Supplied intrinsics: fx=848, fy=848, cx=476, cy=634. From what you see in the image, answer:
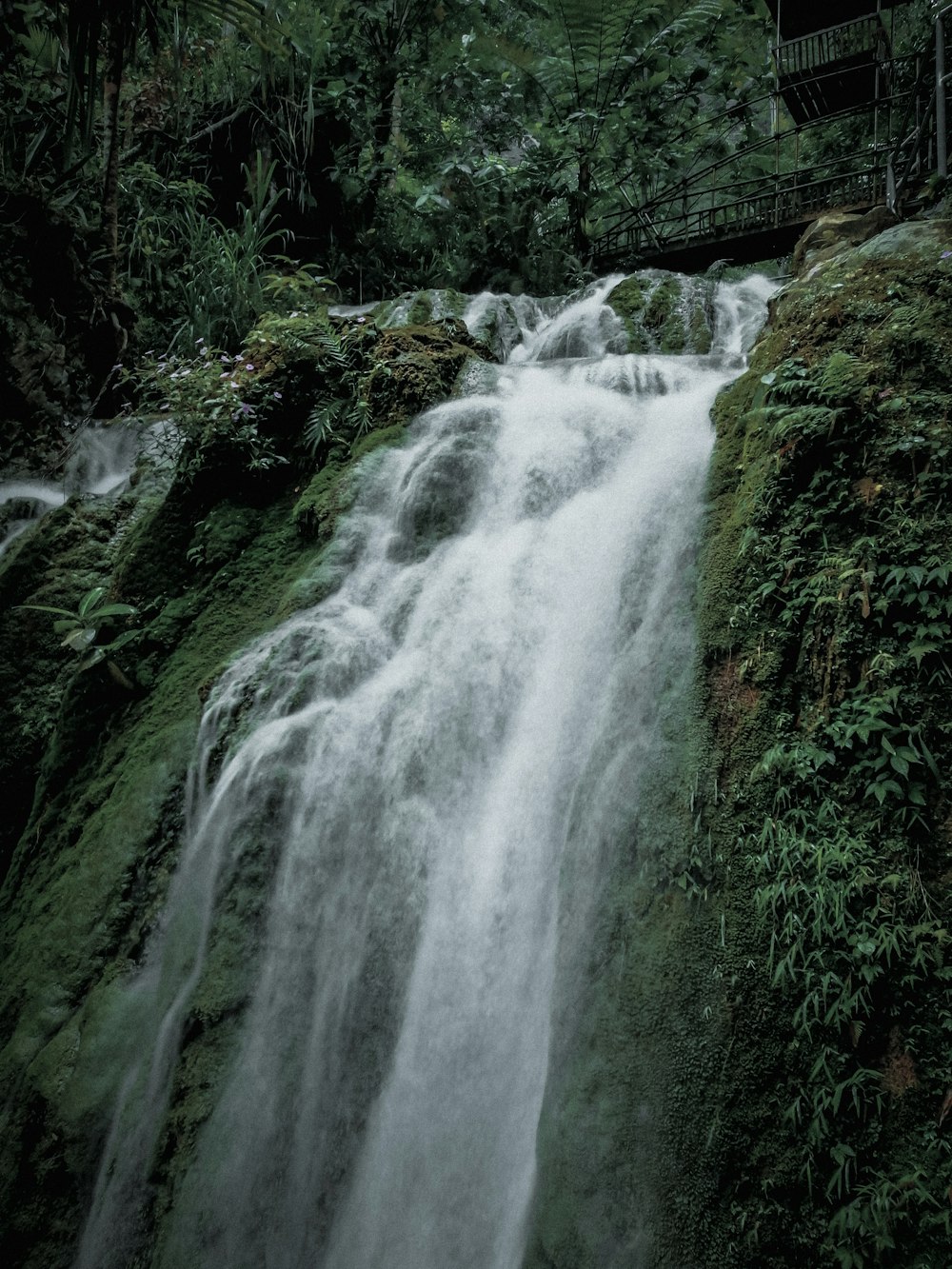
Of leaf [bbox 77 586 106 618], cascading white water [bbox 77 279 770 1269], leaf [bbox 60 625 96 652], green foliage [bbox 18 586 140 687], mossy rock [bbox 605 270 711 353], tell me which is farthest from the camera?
mossy rock [bbox 605 270 711 353]

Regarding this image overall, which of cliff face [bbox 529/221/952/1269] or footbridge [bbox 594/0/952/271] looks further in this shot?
footbridge [bbox 594/0/952/271]

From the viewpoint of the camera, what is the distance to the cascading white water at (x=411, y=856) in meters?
2.94

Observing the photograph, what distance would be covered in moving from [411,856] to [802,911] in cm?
156

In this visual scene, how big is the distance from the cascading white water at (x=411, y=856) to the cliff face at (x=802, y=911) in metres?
0.29

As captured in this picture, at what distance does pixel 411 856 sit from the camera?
3.48 meters

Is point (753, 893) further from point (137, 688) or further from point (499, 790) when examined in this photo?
point (137, 688)

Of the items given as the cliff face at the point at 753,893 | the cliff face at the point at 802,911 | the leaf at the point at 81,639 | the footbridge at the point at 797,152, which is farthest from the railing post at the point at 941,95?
the leaf at the point at 81,639

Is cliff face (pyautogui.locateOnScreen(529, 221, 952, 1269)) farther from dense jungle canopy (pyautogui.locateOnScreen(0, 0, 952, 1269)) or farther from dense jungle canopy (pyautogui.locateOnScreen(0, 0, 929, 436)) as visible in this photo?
dense jungle canopy (pyautogui.locateOnScreen(0, 0, 929, 436))

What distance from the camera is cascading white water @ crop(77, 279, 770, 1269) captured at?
9.66 ft

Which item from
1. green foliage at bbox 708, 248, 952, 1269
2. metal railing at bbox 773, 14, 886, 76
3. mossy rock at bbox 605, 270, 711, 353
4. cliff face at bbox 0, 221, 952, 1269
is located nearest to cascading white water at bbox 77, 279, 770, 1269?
cliff face at bbox 0, 221, 952, 1269

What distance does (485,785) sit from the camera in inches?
142

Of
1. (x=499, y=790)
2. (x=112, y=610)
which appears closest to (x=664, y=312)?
(x=112, y=610)

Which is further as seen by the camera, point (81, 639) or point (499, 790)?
point (81, 639)

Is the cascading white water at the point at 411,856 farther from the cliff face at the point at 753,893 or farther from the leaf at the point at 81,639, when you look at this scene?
the leaf at the point at 81,639
